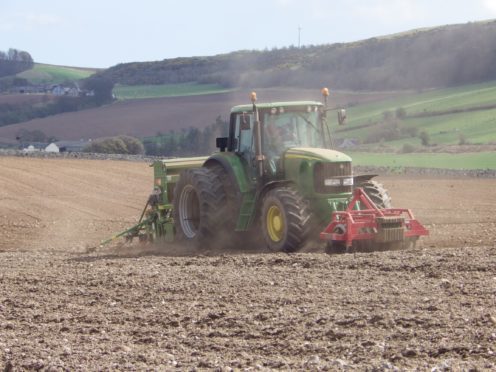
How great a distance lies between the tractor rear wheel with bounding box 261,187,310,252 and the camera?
461 inches

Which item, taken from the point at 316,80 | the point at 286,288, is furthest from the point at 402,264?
the point at 316,80

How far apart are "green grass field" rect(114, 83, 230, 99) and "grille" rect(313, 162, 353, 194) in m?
43.5

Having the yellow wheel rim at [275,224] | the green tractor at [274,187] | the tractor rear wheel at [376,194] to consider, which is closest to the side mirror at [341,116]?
the green tractor at [274,187]

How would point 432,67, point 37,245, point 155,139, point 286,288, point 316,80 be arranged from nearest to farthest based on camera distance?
point 286,288 → point 37,245 → point 155,139 → point 316,80 → point 432,67

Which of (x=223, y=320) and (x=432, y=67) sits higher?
(x=432, y=67)

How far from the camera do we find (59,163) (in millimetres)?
30047

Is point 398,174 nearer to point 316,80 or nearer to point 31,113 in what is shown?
point 316,80

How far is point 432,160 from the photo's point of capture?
115 ft

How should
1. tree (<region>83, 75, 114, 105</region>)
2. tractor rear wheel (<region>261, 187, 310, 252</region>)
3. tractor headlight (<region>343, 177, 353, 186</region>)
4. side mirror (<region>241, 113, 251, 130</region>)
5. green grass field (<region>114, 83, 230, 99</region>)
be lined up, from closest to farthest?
1. tractor rear wheel (<region>261, 187, 310, 252</region>)
2. tractor headlight (<region>343, 177, 353, 186</region>)
3. side mirror (<region>241, 113, 251, 130</region>)
4. green grass field (<region>114, 83, 230, 99</region>)
5. tree (<region>83, 75, 114, 105</region>)

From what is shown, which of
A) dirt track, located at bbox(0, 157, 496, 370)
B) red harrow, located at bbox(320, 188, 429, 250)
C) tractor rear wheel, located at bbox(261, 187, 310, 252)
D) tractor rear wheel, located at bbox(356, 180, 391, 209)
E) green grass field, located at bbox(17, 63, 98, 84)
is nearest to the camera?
dirt track, located at bbox(0, 157, 496, 370)

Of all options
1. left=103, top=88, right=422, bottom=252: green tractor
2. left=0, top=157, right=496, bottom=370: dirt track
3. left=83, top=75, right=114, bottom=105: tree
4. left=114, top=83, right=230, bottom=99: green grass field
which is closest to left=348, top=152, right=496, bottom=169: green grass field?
left=103, top=88, right=422, bottom=252: green tractor

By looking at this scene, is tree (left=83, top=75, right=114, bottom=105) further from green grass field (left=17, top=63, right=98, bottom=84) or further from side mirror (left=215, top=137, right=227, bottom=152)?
side mirror (left=215, top=137, right=227, bottom=152)

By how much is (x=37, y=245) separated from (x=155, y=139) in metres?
29.1

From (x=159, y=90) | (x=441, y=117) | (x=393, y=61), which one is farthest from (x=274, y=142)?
(x=159, y=90)
